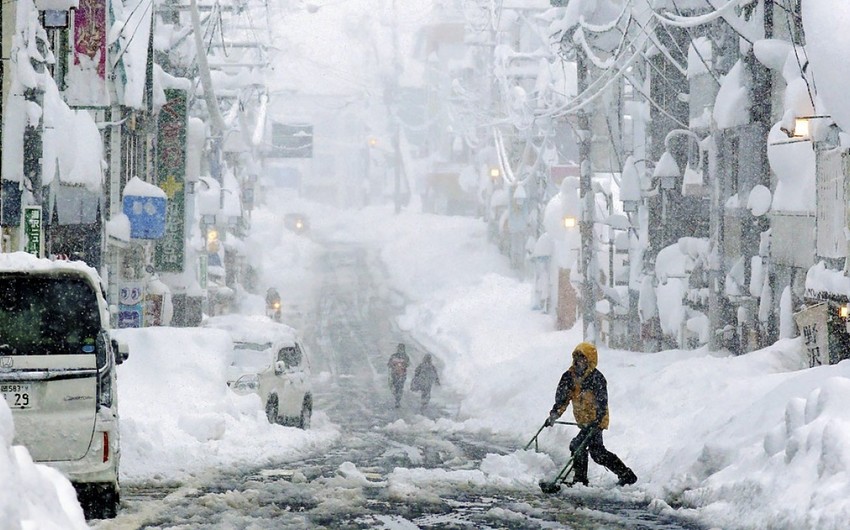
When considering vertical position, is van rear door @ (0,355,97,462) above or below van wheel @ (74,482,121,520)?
above

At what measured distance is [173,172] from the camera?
36344 millimetres

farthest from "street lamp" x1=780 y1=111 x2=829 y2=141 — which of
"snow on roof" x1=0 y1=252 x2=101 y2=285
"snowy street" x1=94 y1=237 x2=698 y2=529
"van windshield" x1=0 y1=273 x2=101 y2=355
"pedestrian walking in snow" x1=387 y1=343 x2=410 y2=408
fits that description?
"pedestrian walking in snow" x1=387 y1=343 x2=410 y2=408

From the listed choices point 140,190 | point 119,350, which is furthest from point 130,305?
point 119,350

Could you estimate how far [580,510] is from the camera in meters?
12.0

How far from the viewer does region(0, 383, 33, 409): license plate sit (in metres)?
10.5

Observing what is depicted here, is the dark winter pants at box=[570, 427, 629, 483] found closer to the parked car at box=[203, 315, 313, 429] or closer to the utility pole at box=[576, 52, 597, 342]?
the parked car at box=[203, 315, 313, 429]

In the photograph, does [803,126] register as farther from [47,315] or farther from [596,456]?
[47,315]

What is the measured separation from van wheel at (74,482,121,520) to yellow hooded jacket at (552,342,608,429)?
16.1 ft

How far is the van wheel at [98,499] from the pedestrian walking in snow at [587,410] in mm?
4977

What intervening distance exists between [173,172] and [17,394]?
26373 mm

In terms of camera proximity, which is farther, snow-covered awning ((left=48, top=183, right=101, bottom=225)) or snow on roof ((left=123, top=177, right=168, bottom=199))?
snow on roof ((left=123, top=177, right=168, bottom=199))

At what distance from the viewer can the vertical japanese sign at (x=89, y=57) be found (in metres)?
24.6

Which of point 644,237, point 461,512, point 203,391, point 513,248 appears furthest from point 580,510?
point 513,248

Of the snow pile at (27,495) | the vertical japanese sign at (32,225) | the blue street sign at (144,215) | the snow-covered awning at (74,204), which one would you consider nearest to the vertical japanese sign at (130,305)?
the blue street sign at (144,215)
